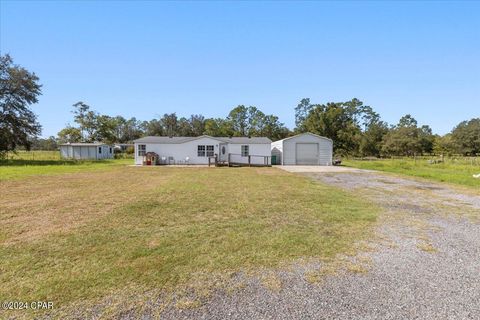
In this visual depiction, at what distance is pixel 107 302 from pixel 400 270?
10.7 feet

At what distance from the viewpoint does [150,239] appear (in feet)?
14.3

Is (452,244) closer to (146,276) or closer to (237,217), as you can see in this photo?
(237,217)

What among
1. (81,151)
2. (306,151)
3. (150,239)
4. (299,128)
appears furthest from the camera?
(299,128)

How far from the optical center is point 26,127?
29594 mm

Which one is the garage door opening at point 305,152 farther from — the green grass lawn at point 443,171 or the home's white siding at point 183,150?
the home's white siding at point 183,150

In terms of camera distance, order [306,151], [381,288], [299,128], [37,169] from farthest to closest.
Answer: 1. [299,128]
2. [306,151]
3. [37,169]
4. [381,288]

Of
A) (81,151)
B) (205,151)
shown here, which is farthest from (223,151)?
(81,151)

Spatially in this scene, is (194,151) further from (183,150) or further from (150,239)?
(150,239)

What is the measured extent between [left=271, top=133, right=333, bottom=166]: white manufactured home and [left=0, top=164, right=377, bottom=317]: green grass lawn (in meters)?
17.8

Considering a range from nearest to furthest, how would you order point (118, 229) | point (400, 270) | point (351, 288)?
1. point (351, 288)
2. point (400, 270)
3. point (118, 229)

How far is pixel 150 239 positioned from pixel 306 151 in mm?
22793

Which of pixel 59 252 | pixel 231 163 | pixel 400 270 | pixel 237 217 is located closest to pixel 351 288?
pixel 400 270

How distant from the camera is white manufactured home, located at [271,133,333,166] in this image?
25.7m

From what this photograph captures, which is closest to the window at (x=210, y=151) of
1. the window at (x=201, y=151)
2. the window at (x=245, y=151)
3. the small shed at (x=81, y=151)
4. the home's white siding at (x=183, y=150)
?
the home's white siding at (x=183, y=150)
